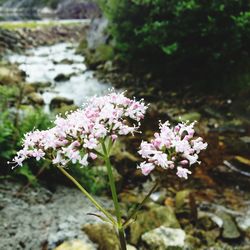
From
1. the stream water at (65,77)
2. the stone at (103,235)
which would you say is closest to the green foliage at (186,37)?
the stream water at (65,77)

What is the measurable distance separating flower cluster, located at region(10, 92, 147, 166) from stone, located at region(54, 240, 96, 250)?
90.3 inches

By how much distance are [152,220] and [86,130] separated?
3.98 m

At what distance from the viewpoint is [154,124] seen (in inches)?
408

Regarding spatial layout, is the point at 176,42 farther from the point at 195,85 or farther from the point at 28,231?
the point at 28,231

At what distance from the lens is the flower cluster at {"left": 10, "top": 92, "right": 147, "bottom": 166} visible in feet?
7.82

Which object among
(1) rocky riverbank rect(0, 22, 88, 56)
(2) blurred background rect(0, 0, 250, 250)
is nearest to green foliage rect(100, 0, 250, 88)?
(2) blurred background rect(0, 0, 250, 250)

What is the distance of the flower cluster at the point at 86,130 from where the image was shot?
238cm

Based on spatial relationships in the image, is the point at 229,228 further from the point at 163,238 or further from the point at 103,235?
the point at 103,235

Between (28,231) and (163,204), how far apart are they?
2.61m

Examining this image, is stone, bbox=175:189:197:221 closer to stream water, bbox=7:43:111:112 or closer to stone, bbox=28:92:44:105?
stream water, bbox=7:43:111:112

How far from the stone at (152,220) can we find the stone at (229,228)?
688mm

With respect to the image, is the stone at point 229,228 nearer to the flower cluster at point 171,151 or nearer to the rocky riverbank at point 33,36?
the flower cluster at point 171,151

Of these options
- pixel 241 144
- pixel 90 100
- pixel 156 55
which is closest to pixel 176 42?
pixel 156 55

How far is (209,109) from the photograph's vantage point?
36.2 ft
